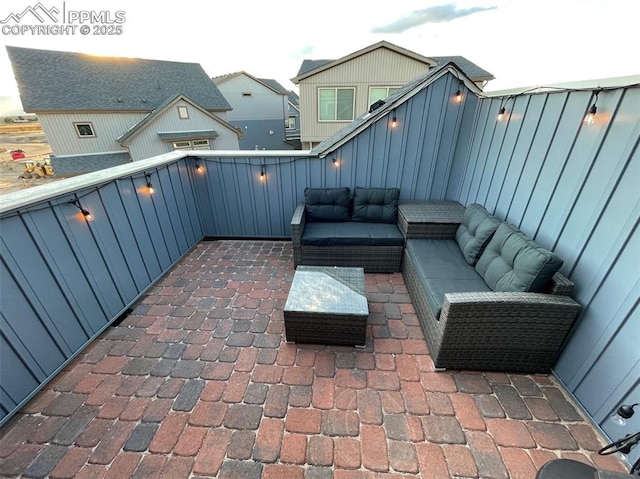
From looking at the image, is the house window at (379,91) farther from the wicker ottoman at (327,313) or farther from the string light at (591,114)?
the wicker ottoman at (327,313)

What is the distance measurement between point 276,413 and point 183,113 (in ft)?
44.8

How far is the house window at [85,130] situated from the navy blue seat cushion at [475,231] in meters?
15.5

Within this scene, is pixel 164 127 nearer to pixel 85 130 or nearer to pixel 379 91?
pixel 85 130

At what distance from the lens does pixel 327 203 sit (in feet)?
11.7

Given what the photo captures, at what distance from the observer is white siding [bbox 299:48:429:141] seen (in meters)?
8.77

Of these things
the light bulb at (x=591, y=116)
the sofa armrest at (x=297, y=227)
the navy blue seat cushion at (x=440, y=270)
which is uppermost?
the light bulb at (x=591, y=116)

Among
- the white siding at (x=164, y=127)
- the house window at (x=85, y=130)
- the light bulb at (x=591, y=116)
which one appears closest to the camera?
the light bulb at (x=591, y=116)

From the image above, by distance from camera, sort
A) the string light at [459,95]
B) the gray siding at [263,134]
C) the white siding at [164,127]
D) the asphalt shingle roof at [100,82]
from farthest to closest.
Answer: the gray siding at [263,134]
the white siding at [164,127]
the asphalt shingle roof at [100,82]
the string light at [459,95]

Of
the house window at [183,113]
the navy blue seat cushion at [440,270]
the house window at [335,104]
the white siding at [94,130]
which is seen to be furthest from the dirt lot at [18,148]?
the navy blue seat cushion at [440,270]

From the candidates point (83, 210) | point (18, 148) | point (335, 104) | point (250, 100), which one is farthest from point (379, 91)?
point (18, 148)

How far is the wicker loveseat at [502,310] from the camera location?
1.80 m

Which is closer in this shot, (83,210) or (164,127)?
(83,210)

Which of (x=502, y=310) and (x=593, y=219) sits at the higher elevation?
(x=593, y=219)

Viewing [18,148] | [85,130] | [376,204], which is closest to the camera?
[376,204]
